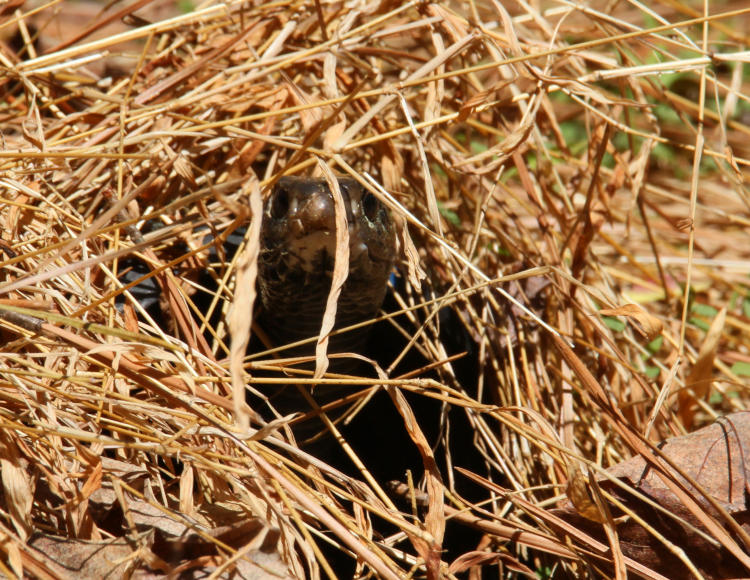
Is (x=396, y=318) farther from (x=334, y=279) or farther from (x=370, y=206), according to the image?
(x=334, y=279)

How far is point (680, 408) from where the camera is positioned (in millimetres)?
A: 1434

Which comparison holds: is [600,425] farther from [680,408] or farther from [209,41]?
[209,41]

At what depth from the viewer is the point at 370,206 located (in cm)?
128

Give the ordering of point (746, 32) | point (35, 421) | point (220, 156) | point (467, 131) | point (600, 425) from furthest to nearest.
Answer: point (746, 32)
point (467, 131)
point (220, 156)
point (600, 425)
point (35, 421)

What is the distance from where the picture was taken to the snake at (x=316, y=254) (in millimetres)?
1204

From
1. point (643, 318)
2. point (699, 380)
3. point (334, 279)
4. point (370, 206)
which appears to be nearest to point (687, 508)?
point (643, 318)

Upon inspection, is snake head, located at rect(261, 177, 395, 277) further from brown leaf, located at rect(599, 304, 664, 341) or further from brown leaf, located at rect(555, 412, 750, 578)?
brown leaf, located at rect(555, 412, 750, 578)

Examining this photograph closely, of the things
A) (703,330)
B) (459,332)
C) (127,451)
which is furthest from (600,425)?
(127,451)

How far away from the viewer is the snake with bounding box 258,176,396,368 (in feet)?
3.95

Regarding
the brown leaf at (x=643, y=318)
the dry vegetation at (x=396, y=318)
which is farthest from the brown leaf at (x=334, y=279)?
the brown leaf at (x=643, y=318)

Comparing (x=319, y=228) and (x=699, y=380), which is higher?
(x=319, y=228)

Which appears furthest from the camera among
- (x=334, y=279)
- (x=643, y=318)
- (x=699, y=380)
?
(x=699, y=380)

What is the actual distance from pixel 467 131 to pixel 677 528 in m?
0.97

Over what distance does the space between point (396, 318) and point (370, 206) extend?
410 millimetres
